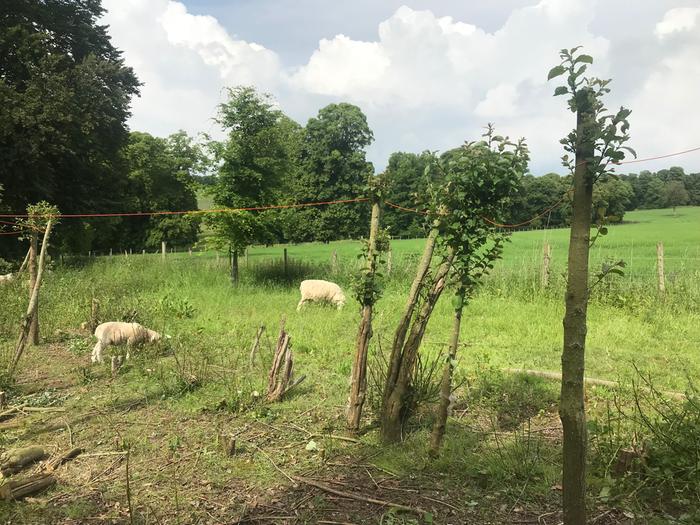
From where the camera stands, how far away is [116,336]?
7070mm

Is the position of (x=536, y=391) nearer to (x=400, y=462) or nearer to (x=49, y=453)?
(x=400, y=462)

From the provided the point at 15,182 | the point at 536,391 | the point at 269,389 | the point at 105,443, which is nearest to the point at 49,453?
the point at 105,443

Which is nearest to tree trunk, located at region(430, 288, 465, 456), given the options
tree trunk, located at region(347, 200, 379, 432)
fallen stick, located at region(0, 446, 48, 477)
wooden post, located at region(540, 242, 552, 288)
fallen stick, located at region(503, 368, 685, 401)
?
tree trunk, located at region(347, 200, 379, 432)

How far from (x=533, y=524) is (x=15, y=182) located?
20.8m

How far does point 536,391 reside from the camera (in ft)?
17.8

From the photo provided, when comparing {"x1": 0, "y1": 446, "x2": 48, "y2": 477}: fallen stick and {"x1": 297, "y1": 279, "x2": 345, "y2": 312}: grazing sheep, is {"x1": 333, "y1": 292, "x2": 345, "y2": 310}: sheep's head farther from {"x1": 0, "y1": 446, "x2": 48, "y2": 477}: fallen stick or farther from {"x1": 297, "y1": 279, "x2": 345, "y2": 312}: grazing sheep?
{"x1": 0, "y1": 446, "x2": 48, "y2": 477}: fallen stick

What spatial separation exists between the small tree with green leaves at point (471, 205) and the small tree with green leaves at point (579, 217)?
3.93 ft

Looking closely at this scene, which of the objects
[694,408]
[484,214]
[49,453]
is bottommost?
[49,453]

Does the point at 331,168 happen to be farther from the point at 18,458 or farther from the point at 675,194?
the point at 675,194

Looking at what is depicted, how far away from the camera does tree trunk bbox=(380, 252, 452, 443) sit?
393 cm

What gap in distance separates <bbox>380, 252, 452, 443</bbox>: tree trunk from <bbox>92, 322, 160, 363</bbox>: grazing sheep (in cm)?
431

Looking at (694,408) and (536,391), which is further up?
(694,408)

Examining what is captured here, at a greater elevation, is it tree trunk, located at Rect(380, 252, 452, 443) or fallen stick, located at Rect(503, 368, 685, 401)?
tree trunk, located at Rect(380, 252, 452, 443)

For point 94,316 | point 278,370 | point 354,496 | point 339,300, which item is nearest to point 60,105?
point 94,316
